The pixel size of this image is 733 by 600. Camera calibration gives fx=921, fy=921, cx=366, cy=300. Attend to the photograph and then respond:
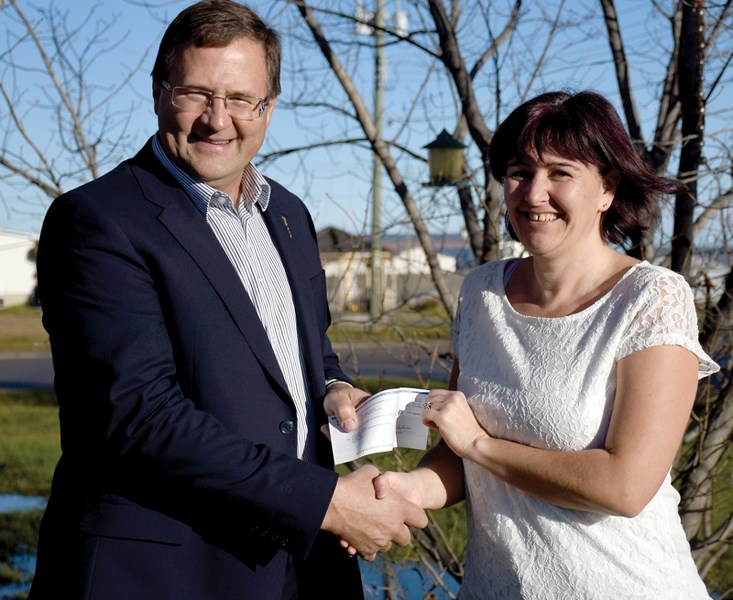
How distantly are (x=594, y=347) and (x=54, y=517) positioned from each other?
1.50 m

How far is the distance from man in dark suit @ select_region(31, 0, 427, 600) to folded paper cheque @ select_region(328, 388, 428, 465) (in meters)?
0.08

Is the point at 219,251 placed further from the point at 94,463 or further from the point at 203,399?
the point at 94,463

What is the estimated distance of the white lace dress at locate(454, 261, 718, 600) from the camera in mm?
2352

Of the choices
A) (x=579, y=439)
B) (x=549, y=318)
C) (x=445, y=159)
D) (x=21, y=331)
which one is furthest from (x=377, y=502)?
(x=21, y=331)

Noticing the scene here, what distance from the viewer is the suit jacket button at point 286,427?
2598mm

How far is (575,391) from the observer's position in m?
2.38

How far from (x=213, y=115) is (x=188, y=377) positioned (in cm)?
73

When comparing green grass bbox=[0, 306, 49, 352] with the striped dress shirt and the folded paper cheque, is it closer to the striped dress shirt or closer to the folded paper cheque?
the striped dress shirt

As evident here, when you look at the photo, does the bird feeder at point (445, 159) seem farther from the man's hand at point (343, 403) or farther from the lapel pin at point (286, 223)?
the man's hand at point (343, 403)

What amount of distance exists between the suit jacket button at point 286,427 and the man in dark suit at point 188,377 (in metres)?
0.01

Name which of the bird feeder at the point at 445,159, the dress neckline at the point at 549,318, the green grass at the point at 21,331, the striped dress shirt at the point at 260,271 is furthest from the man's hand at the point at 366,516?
the green grass at the point at 21,331

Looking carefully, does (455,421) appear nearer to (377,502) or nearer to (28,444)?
(377,502)

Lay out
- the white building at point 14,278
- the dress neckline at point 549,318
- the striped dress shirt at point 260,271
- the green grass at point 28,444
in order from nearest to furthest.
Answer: the dress neckline at point 549,318, the striped dress shirt at point 260,271, the green grass at point 28,444, the white building at point 14,278

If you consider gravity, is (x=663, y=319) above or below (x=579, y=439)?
above
